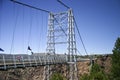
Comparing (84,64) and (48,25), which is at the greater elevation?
(48,25)

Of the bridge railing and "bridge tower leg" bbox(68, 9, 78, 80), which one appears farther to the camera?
"bridge tower leg" bbox(68, 9, 78, 80)

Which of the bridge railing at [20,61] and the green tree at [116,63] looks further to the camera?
the green tree at [116,63]

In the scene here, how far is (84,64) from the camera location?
46.7m

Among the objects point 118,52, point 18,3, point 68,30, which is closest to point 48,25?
point 68,30

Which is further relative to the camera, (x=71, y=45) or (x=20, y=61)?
(x=71, y=45)

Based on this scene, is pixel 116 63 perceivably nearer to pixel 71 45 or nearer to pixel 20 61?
pixel 71 45

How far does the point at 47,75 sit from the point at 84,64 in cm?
1921

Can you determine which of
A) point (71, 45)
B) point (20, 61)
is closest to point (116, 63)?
point (71, 45)

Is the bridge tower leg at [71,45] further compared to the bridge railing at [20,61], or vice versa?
the bridge tower leg at [71,45]

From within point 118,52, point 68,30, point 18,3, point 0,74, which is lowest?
point 0,74

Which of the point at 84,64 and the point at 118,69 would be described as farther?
the point at 84,64

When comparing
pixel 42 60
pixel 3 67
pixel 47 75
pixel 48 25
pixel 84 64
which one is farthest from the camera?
pixel 84 64

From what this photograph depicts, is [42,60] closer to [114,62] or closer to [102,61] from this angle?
[114,62]

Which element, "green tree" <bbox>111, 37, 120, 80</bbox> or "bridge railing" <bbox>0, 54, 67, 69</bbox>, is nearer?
"bridge railing" <bbox>0, 54, 67, 69</bbox>
